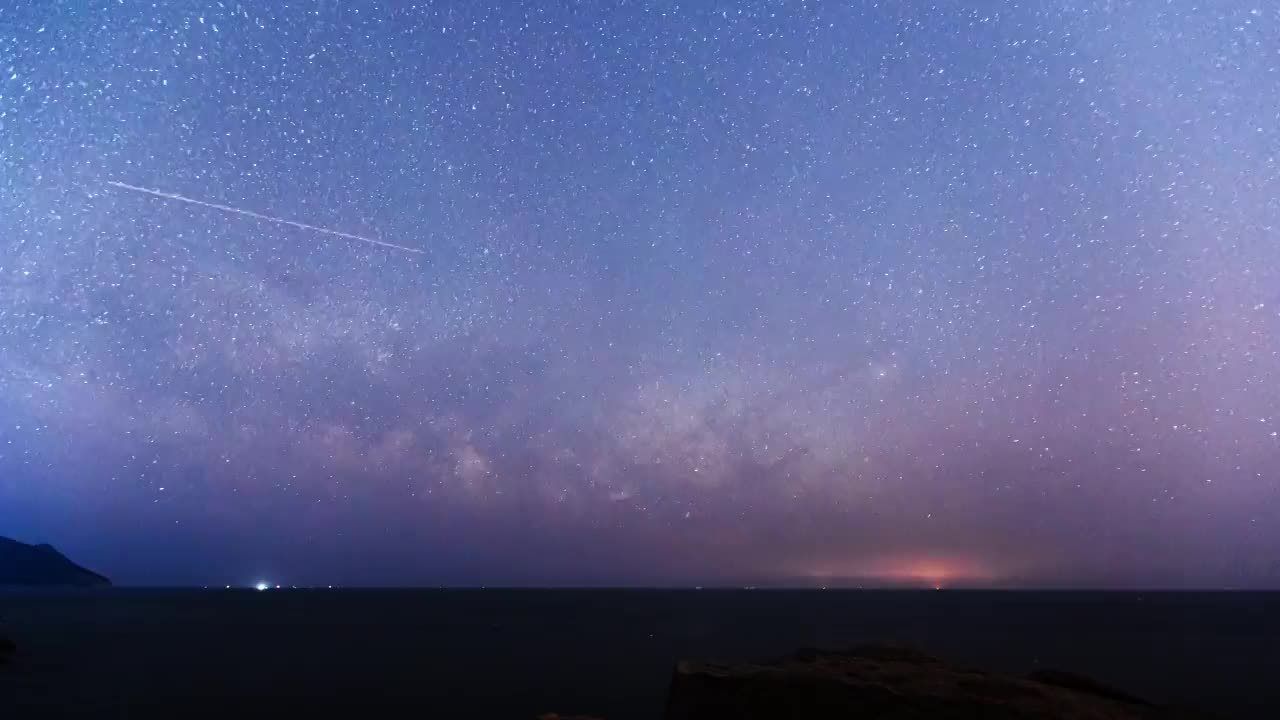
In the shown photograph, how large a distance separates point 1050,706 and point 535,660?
50506mm

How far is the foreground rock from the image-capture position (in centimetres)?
1795

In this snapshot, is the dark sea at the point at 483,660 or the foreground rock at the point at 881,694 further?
the dark sea at the point at 483,660

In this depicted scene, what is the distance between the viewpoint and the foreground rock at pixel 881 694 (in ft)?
58.9

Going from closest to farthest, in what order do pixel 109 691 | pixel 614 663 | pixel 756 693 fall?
1. pixel 756 693
2. pixel 109 691
3. pixel 614 663

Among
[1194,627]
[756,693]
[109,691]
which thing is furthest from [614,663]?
[1194,627]

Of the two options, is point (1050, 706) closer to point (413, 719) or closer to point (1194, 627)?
point (413, 719)

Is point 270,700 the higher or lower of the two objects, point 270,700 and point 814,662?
the lower

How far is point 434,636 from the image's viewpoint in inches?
3433

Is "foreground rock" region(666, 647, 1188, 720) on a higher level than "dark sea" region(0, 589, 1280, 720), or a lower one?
higher

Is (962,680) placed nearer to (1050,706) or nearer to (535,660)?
(1050,706)

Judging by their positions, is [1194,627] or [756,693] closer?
[756,693]

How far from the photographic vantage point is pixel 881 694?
18.7 m

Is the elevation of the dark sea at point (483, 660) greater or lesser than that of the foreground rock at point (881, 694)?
lesser

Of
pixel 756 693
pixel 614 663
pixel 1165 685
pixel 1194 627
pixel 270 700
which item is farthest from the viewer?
pixel 1194 627
